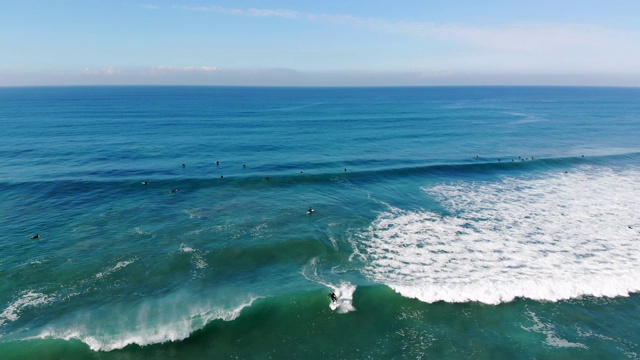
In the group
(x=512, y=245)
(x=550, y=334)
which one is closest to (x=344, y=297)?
(x=550, y=334)

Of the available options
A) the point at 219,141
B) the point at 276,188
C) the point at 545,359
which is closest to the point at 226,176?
the point at 276,188

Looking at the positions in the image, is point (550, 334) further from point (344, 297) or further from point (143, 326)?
point (143, 326)

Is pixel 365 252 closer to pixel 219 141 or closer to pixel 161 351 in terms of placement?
Result: pixel 161 351

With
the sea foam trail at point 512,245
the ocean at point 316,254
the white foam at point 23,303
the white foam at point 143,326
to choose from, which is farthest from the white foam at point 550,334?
the white foam at point 23,303

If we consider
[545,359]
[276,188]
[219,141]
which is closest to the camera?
[545,359]

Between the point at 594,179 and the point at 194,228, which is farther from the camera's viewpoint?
the point at 594,179
